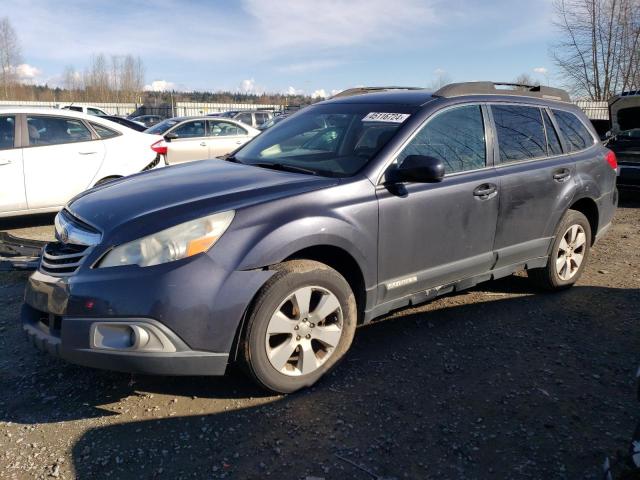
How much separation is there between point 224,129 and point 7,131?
6.81m

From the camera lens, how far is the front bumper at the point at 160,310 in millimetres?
2562

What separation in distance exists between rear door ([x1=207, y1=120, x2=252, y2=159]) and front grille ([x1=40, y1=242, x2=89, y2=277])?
31.0ft

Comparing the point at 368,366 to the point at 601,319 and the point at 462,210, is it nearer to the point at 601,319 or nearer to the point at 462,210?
the point at 462,210

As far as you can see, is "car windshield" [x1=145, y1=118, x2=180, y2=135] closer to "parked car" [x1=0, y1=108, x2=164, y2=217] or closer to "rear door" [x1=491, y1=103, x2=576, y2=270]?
"parked car" [x1=0, y1=108, x2=164, y2=217]

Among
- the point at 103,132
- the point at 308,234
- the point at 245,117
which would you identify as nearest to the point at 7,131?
the point at 103,132

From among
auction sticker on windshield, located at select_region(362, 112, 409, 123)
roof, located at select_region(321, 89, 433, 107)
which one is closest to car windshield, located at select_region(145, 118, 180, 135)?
Answer: roof, located at select_region(321, 89, 433, 107)

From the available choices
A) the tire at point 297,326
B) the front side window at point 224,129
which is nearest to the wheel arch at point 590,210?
the tire at point 297,326

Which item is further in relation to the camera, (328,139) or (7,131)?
Answer: (7,131)

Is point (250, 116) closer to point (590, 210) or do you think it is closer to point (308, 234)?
point (590, 210)

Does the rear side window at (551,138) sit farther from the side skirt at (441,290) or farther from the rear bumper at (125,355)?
the rear bumper at (125,355)

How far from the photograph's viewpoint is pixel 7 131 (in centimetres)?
641

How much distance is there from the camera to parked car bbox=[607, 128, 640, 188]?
31.2 ft

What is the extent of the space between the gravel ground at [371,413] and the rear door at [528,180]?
68 centimetres

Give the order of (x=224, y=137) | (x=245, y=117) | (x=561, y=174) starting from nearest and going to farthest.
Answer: (x=561, y=174)
(x=224, y=137)
(x=245, y=117)
